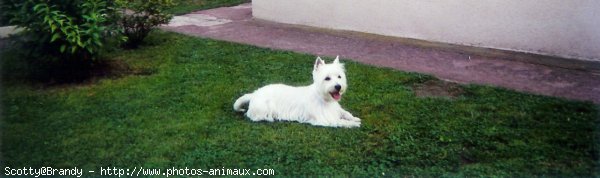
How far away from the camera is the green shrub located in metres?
7.12

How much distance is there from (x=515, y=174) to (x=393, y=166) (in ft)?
3.16

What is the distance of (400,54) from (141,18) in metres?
4.17

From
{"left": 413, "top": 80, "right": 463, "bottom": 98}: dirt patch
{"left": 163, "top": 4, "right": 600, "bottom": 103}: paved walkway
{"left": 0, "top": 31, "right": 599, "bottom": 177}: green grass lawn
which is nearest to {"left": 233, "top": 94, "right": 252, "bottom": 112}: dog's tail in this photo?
{"left": 0, "top": 31, "right": 599, "bottom": 177}: green grass lawn

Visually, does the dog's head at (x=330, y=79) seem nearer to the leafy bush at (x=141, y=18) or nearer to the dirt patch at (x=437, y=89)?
the dirt patch at (x=437, y=89)

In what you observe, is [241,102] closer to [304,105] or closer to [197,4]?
[304,105]

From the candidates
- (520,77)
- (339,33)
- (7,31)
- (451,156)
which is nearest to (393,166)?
(451,156)

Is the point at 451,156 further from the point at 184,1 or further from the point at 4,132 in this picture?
the point at 184,1

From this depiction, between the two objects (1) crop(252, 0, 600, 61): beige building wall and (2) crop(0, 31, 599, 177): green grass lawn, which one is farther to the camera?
(1) crop(252, 0, 600, 61): beige building wall

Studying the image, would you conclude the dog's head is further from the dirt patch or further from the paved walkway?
the paved walkway

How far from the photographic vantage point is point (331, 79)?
18.1ft

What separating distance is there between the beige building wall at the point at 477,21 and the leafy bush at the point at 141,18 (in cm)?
280

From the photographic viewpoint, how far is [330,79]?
218 inches

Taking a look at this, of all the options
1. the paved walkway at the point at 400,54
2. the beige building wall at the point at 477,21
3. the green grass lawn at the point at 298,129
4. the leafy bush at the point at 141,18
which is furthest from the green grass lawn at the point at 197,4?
the green grass lawn at the point at 298,129

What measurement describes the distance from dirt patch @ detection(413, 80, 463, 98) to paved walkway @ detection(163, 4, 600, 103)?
0.31m
